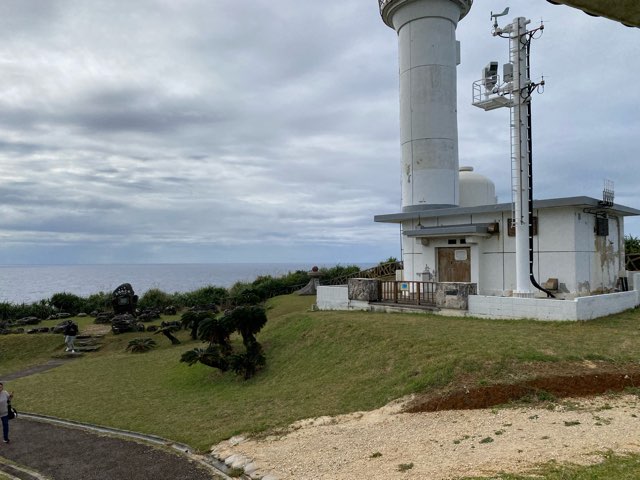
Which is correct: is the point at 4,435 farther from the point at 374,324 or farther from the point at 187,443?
the point at 374,324

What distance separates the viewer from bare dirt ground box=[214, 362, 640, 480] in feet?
22.9

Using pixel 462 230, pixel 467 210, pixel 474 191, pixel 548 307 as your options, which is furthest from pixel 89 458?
pixel 474 191

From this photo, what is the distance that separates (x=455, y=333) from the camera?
1388cm

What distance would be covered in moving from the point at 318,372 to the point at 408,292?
7.21m

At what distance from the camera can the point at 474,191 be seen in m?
27.1

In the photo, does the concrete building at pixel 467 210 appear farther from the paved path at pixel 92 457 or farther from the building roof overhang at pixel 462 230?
the paved path at pixel 92 457

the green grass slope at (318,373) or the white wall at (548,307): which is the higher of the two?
the white wall at (548,307)

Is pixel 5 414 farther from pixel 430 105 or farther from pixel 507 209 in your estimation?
pixel 430 105

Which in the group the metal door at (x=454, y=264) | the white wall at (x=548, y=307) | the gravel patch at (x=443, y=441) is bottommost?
the gravel patch at (x=443, y=441)

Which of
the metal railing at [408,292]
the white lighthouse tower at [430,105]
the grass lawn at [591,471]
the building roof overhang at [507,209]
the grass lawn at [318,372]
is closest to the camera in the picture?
the grass lawn at [591,471]

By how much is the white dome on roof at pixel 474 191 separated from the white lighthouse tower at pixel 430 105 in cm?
179

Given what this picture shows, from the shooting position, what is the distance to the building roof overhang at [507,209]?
1769cm

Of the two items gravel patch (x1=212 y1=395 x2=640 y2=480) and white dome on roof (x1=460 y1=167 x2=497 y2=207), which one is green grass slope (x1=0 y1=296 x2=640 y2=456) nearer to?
gravel patch (x1=212 y1=395 x2=640 y2=480)

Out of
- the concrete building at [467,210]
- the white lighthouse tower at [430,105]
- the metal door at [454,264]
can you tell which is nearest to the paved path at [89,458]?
the concrete building at [467,210]
